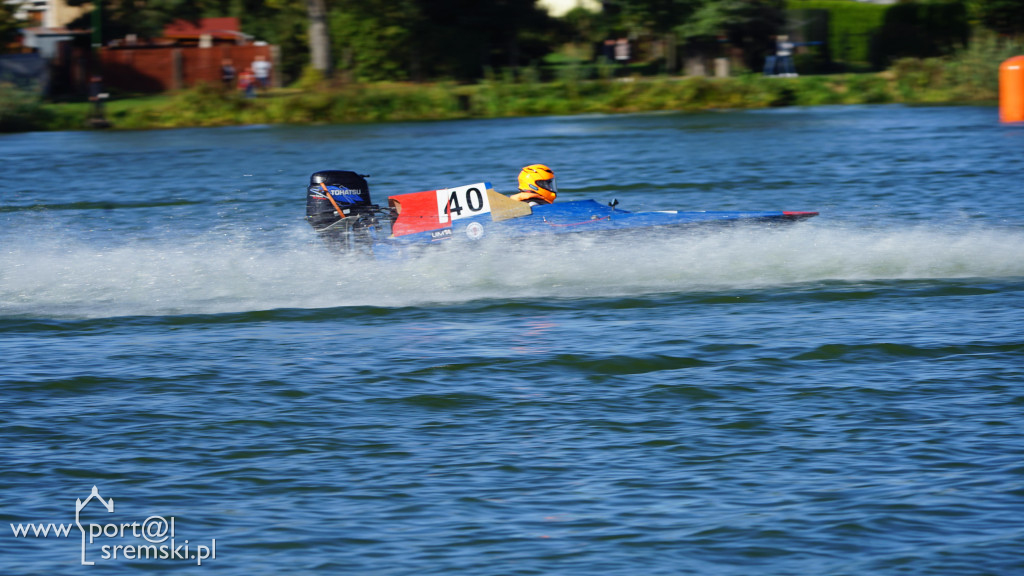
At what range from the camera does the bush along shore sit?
32344 mm

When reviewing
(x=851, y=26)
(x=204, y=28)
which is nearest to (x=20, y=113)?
(x=204, y=28)

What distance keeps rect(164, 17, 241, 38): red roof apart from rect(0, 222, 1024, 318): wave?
37.8 metres

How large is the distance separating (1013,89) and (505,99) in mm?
15571

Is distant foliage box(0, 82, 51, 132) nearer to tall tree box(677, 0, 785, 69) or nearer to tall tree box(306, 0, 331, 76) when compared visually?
tall tree box(306, 0, 331, 76)

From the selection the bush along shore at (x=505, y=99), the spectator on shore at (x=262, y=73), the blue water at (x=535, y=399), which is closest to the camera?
the blue water at (x=535, y=399)

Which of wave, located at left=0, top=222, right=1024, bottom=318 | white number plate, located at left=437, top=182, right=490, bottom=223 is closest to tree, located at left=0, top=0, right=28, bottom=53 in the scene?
wave, located at left=0, top=222, right=1024, bottom=318

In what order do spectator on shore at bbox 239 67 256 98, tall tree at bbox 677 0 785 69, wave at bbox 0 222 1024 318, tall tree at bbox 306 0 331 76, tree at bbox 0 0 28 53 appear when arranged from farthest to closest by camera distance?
1. tree at bbox 0 0 28 53
2. tall tree at bbox 306 0 331 76
3. tall tree at bbox 677 0 785 69
4. spectator on shore at bbox 239 67 256 98
5. wave at bbox 0 222 1024 318

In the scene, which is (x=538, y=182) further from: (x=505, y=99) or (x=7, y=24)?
(x=7, y=24)

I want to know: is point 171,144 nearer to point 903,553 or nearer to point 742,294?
point 742,294

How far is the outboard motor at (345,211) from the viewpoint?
35.7 ft

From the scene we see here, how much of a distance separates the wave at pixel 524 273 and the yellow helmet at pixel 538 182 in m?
0.43

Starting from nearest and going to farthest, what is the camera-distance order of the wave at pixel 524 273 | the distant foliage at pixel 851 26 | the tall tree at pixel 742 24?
the wave at pixel 524 273 < the tall tree at pixel 742 24 < the distant foliage at pixel 851 26

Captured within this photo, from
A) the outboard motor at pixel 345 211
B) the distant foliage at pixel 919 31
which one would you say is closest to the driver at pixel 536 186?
the outboard motor at pixel 345 211

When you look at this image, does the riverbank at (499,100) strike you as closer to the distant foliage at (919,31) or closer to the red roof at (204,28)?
the distant foliage at (919,31)
